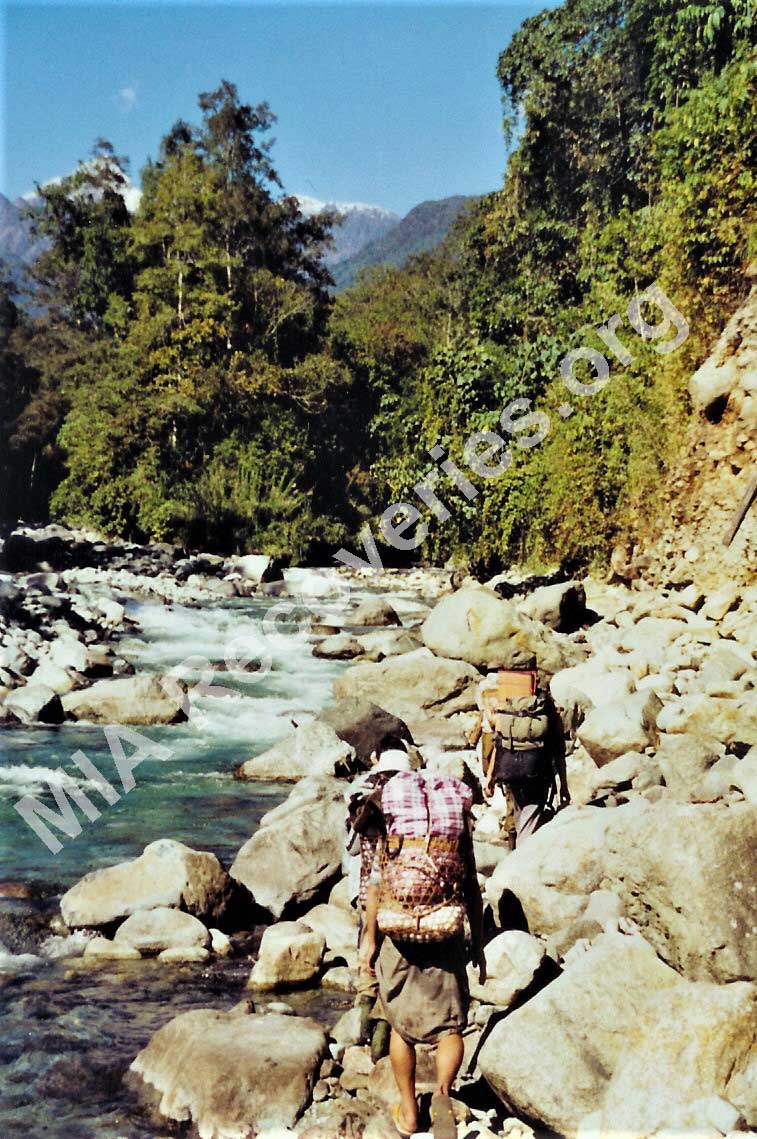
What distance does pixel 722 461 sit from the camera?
13508 mm

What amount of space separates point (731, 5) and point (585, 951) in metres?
20.1

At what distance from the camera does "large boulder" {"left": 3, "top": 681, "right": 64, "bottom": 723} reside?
36.2 feet

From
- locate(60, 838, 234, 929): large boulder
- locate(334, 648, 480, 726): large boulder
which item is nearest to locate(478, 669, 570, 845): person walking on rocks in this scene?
locate(60, 838, 234, 929): large boulder

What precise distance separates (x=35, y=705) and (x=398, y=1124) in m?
8.04

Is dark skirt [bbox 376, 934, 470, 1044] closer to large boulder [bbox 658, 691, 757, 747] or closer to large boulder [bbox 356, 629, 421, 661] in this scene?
large boulder [bbox 658, 691, 757, 747]

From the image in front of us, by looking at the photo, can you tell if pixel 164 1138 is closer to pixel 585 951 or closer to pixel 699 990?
pixel 585 951

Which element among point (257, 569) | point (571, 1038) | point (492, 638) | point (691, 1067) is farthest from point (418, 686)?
point (257, 569)

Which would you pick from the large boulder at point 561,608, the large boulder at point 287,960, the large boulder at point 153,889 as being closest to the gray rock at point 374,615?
the large boulder at point 561,608

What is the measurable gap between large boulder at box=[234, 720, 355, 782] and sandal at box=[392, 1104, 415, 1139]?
525 cm

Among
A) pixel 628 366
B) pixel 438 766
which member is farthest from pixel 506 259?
pixel 438 766

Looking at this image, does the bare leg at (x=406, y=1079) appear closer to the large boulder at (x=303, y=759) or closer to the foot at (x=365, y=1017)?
the foot at (x=365, y=1017)

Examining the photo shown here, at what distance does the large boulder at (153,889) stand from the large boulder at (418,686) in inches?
196

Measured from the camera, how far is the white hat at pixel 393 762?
4199 millimetres

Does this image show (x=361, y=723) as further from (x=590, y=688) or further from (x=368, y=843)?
(x=368, y=843)
